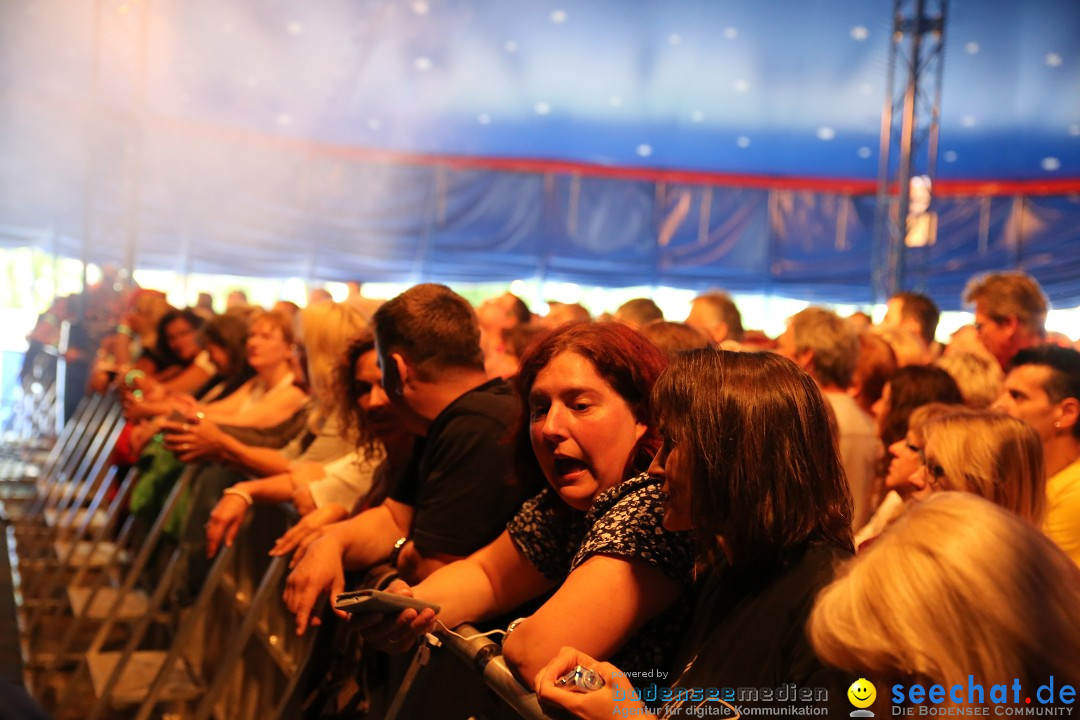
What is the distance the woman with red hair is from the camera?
1.62 m

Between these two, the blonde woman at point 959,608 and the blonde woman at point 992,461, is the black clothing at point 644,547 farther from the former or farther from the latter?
the blonde woman at point 992,461

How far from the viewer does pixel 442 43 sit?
500 inches

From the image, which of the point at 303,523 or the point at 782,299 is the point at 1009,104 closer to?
the point at 782,299

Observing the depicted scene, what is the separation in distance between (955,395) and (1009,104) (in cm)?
1057

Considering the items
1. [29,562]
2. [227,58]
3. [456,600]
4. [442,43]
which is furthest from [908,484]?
[227,58]

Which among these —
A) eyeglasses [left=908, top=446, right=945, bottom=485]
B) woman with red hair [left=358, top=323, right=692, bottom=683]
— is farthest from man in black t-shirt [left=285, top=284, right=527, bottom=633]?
eyeglasses [left=908, top=446, right=945, bottom=485]

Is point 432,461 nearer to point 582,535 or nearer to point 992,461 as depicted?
point 582,535

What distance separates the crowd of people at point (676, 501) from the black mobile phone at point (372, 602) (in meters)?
0.11

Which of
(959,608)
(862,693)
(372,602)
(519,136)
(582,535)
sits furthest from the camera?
(519,136)

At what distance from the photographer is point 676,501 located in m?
1.54

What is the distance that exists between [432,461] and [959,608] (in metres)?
1.49

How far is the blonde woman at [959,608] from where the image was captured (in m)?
1.11

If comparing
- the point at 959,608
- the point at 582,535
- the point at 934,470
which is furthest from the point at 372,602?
the point at 934,470

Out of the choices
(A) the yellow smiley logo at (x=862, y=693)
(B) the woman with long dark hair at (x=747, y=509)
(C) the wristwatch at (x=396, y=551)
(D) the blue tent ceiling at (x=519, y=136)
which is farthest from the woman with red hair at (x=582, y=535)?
(D) the blue tent ceiling at (x=519, y=136)
